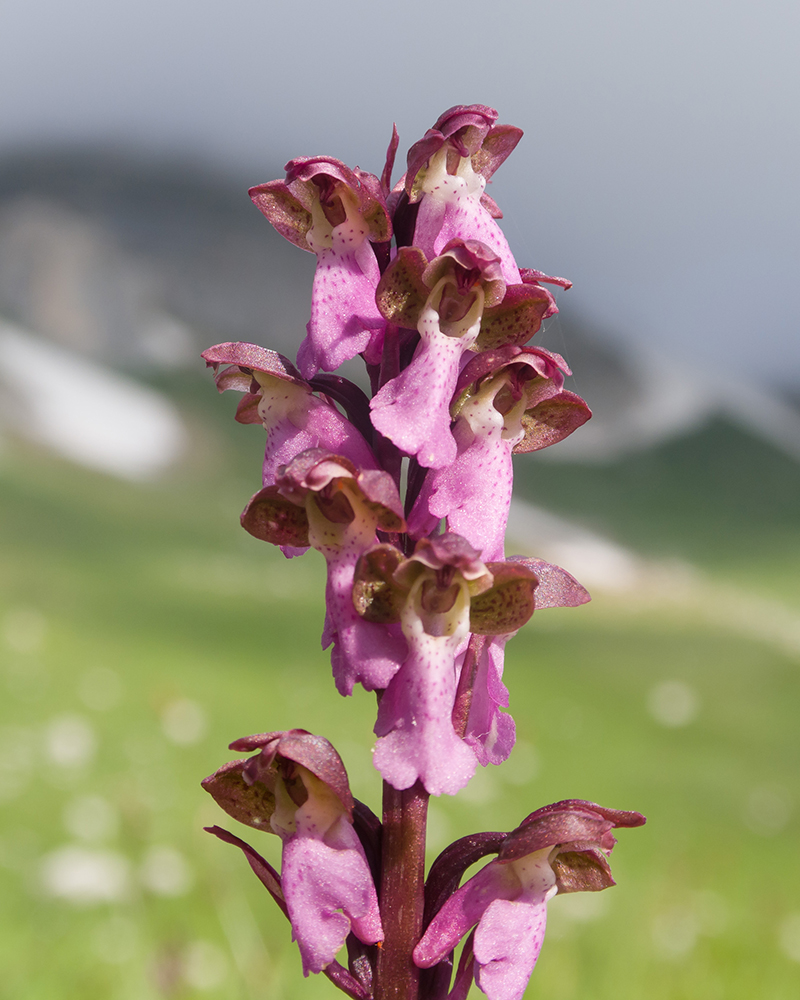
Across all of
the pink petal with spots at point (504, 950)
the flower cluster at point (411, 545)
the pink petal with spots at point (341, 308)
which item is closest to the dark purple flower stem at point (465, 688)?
the flower cluster at point (411, 545)

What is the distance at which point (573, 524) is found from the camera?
16.8 meters

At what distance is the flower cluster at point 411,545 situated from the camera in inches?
63.1

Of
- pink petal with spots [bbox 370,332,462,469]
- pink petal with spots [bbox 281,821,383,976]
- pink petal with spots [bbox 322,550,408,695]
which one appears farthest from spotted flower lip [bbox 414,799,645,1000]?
pink petal with spots [bbox 370,332,462,469]

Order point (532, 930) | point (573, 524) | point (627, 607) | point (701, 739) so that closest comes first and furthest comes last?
point (532, 930), point (701, 739), point (627, 607), point (573, 524)

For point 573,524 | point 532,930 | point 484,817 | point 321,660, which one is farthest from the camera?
point 573,524

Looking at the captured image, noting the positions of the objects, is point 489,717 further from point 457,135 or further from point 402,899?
point 457,135

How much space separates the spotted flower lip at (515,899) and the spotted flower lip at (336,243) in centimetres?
98

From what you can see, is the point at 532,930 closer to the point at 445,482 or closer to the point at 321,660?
the point at 445,482

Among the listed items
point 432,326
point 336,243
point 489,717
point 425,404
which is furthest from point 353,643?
point 336,243

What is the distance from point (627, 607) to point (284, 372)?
1205 cm

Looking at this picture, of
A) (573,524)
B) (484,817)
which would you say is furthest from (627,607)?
(484,817)

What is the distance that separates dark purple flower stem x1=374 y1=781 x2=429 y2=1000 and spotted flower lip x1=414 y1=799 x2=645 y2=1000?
1.6 inches

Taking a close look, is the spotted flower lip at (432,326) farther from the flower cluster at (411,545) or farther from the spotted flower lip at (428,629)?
the spotted flower lip at (428,629)

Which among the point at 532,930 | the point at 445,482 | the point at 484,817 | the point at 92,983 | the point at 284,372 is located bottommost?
the point at 92,983
